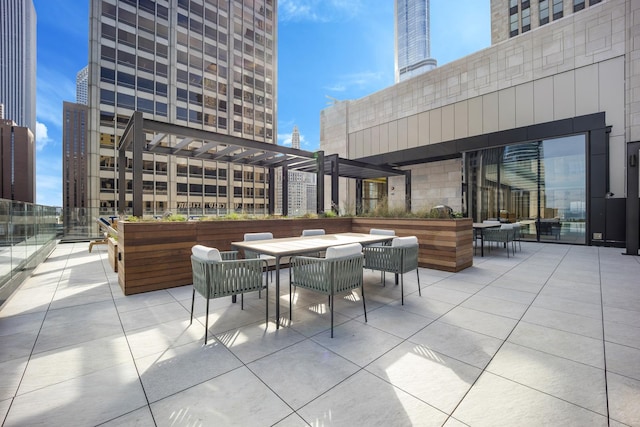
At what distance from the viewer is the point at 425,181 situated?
520 inches

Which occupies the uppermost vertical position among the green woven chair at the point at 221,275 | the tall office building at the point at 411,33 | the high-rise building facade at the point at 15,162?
the tall office building at the point at 411,33

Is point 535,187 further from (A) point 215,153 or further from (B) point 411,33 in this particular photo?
(B) point 411,33

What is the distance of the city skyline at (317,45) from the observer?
2262 centimetres

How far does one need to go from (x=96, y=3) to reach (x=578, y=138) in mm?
39313

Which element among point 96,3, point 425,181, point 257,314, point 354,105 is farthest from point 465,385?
point 96,3

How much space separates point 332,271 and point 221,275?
1061 millimetres

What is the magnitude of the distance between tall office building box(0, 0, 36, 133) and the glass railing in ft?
220

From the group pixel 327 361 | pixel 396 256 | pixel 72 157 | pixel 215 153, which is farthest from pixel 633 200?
pixel 72 157

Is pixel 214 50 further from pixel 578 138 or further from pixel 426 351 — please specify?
pixel 426 351

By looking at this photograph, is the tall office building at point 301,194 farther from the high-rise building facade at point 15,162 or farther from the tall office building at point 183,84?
the high-rise building facade at point 15,162

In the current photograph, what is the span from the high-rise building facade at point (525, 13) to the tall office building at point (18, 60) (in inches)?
2839

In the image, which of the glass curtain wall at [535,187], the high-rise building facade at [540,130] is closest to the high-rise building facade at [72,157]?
the high-rise building facade at [540,130]

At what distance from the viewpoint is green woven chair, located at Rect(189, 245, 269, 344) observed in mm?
2496

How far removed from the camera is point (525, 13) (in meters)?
24.2
